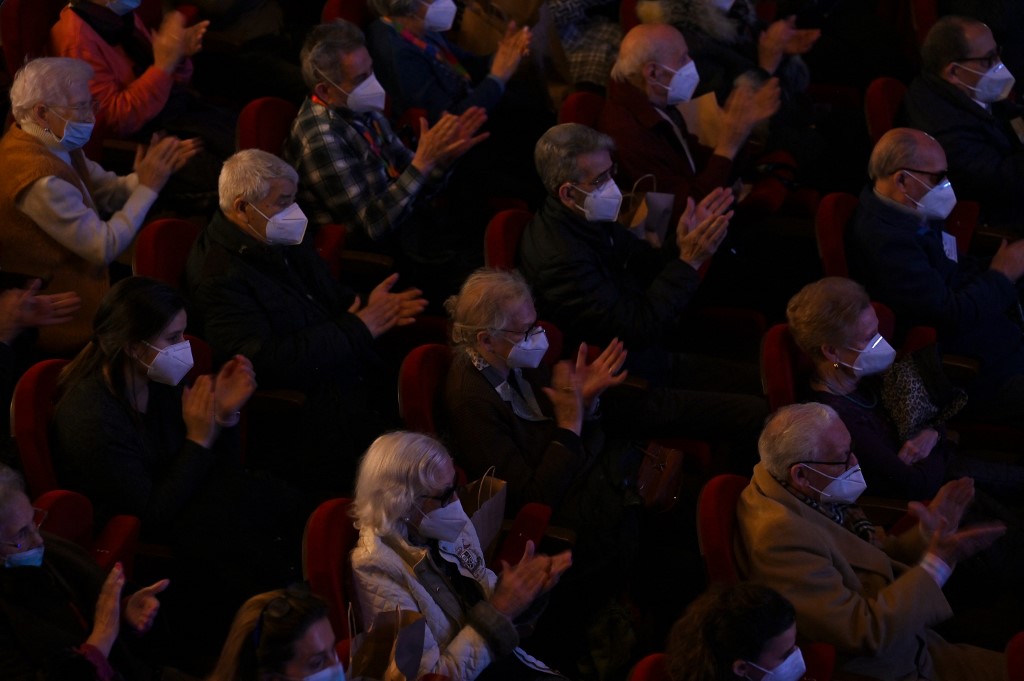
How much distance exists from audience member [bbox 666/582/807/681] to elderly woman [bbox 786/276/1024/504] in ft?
2.64

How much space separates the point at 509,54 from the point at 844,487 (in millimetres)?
1820

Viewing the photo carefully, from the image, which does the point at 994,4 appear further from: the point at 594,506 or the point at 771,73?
the point at 594,506

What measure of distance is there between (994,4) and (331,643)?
333 centimetres

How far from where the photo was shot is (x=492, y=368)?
2822 mm

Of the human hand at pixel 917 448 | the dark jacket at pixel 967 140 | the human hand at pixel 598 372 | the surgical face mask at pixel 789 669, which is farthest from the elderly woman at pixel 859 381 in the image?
the dark jacket at pixel 967 140

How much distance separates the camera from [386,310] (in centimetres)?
307

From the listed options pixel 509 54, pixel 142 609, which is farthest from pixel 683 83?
pixel 142 609

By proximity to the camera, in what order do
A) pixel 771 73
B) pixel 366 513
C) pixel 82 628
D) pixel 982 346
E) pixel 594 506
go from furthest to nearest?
pixel 771 73 → pixel 982 346 → pixel 594 506 → pixel 366 513 → pixel 82 628

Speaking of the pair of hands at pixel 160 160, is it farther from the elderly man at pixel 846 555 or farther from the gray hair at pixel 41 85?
the elderly man at pixel 846 555

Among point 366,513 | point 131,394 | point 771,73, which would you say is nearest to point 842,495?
point 366,513

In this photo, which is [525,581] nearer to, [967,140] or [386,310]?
[386,310]

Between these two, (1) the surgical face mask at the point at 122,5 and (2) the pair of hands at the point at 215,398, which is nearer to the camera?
(2) the pair of hands at the point at 215,398

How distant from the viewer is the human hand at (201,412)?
8.59 feet

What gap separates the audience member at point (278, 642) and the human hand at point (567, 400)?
941mm
